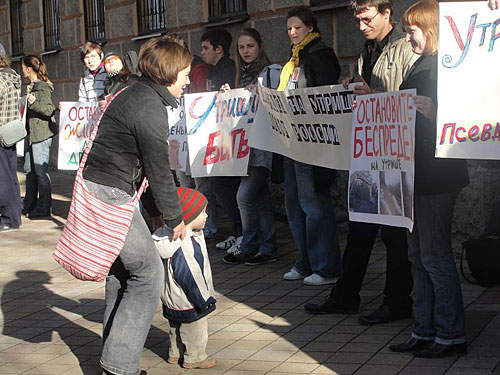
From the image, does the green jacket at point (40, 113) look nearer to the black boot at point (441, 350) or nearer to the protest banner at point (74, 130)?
the protest banner at point (74, 130)

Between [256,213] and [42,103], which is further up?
[42,103]

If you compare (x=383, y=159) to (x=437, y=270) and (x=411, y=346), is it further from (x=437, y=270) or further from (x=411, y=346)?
(x=411, y=346)

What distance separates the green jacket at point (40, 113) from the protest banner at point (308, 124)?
4.05 meters

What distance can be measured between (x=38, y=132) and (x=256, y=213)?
4033 millimetres

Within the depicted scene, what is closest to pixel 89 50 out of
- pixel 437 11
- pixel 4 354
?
pixel 4 354

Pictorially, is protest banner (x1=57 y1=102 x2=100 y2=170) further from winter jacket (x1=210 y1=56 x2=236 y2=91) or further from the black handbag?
the black handbag

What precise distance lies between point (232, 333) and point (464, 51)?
7.32 ft

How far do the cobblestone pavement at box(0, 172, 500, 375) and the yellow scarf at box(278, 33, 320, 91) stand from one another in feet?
4.73

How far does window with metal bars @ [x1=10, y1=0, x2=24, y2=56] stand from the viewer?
19.3 m

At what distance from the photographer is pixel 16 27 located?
19.5 metres

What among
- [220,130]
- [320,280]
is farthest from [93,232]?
[220,130]

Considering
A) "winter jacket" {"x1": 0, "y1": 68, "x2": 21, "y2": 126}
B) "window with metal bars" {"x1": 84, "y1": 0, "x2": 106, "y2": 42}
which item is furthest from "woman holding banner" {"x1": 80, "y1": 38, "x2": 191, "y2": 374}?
"window with metal bars" {"x1": 84, "y1": 0, "x2": 106, "y2": 42}

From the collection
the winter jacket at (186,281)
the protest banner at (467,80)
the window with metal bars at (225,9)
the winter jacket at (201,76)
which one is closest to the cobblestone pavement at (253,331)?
the winter jacket at (186,281)

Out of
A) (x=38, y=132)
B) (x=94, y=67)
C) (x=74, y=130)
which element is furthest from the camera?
(x=38, y=132)
